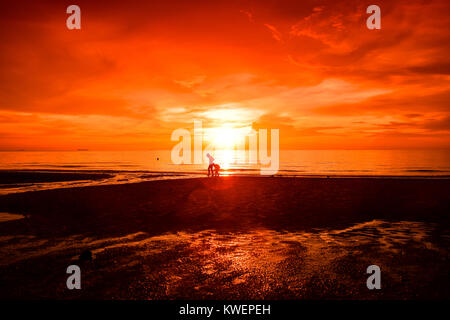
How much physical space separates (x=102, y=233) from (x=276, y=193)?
47.5 feet

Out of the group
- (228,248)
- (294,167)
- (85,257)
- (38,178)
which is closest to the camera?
(85,257)

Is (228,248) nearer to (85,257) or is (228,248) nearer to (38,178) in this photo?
(85,257)

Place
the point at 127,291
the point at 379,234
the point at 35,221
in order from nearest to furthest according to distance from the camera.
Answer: the point at 127,291
the point at 379,234
the point at 35,221

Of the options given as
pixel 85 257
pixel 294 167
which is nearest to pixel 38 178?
pixel 85 257

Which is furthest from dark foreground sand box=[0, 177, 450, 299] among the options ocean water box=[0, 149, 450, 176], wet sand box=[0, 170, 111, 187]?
ocean water box=[0, 149, 450, 176]

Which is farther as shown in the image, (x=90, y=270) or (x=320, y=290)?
(x=90, y=270)

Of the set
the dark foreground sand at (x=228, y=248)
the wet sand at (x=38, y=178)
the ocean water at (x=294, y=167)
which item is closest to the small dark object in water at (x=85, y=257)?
the dark foreground sand at (x=228, y=248)

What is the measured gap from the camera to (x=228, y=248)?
1040 centimetres

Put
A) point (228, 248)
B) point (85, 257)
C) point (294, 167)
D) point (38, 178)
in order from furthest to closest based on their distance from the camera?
1. point (294, 167)
2. point (38, 178)
3. point (228, 248)
4. point (85, 257)

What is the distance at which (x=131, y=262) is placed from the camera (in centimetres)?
904

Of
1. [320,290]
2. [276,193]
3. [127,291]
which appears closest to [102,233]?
[127,291]

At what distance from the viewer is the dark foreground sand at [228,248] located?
23.7ft
